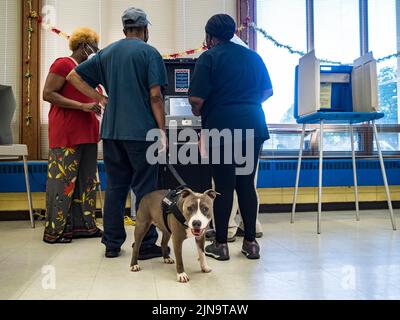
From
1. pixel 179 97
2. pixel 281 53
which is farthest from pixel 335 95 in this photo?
pixel 179 97

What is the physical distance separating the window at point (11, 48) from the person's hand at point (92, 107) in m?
1.72

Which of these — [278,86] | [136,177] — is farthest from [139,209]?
[278,86]

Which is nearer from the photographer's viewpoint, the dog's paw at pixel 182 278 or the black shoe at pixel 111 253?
the dog's paw at pixel 182 278

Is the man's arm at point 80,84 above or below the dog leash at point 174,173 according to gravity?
above

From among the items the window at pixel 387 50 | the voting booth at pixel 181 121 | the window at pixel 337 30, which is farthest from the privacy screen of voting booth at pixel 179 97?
the window at pixel 387 50

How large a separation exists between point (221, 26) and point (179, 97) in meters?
1.04

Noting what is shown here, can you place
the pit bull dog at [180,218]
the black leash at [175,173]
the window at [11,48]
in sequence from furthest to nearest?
the window at [11,48] < the black leash at [175,173] < the pit bull dog at [180,218]

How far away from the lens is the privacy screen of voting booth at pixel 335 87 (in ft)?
9.63

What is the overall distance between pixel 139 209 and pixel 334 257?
41.9 inches

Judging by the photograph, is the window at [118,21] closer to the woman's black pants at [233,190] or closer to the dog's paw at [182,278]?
the woman's black pants at [233,190]

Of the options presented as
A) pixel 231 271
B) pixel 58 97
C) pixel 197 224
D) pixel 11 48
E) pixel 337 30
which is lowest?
pixel 231 271

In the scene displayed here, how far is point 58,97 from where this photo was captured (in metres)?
2.45

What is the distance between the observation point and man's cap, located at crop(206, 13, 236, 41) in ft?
6.77

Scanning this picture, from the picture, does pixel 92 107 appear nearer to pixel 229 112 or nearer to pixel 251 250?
pixel 229 112
